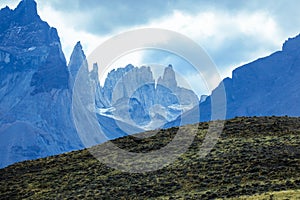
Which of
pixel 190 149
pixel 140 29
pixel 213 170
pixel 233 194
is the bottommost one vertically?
pixel 233 194

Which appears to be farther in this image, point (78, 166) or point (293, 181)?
point (78, 166)

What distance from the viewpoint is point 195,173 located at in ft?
171

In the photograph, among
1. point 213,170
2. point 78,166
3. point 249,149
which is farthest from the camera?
point 78,166

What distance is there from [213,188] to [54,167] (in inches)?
1015

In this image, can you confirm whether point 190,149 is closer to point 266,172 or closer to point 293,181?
point 266,172

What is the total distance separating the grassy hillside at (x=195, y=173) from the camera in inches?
1796

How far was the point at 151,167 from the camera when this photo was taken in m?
57.2

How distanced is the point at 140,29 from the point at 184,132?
16697mm

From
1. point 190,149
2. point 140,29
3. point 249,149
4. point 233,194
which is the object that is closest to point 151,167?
point 190,149

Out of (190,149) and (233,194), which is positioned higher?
(190,149)

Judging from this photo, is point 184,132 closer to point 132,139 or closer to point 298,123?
point 132,139

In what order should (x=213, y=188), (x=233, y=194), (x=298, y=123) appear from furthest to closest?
(x=298, y=123), (x=213, y=188), (x=233, y=194)

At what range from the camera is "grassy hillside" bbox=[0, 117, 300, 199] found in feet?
150

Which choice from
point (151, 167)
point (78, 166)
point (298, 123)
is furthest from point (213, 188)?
point (298, 123)
